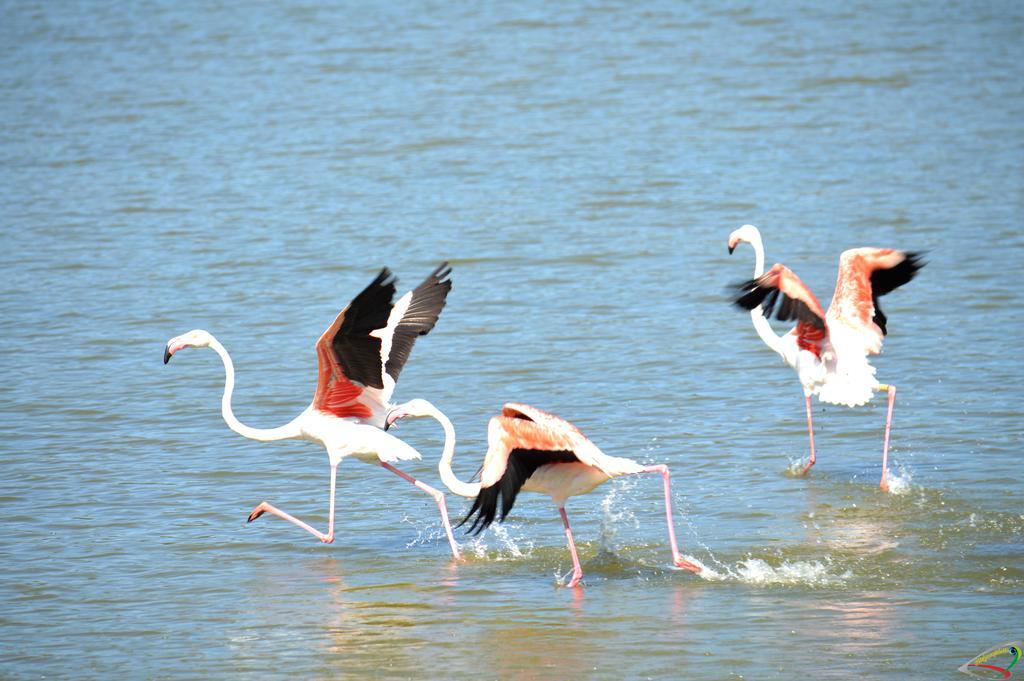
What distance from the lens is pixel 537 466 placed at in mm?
7305

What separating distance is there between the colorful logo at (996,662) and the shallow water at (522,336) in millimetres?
87

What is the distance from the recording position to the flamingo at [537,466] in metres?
6.96

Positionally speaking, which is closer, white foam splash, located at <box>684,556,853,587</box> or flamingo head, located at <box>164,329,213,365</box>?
white foam splash, located at <box>684,556,853,587</box>

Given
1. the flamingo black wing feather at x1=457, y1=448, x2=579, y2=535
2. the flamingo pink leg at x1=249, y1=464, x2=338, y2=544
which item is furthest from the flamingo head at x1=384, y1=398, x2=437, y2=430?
the flamingo black wing feather at x1=457, y1=448, x2=579, y2=535

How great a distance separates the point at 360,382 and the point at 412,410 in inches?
20.1

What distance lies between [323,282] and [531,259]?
81.3 inches

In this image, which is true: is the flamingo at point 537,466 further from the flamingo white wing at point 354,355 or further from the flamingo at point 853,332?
the flamingo at point 853,332

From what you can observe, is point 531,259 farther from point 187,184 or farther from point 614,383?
point 187,184

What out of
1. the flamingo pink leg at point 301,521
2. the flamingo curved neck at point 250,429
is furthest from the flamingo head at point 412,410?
the flamingo curved neck at point 250,429

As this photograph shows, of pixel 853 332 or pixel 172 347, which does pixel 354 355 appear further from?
pixel 853 332

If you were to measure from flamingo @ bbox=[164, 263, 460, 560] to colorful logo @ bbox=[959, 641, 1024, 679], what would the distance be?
2.88m

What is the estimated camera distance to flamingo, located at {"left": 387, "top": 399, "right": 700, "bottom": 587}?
696cm

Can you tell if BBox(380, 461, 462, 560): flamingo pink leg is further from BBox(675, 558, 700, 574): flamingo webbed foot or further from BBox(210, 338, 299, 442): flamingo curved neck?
BBox(675, 558, 700, 574): flamingo webbed foot

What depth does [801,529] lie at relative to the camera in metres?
8.22
